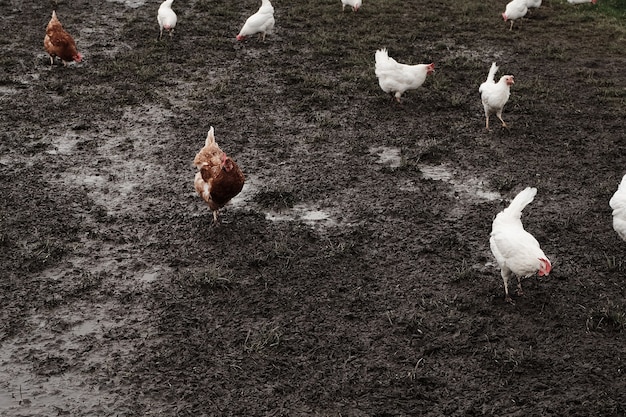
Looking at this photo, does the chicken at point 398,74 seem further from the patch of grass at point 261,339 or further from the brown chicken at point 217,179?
the patch of grass at point 261,339

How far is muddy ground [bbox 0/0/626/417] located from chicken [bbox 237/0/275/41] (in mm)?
333

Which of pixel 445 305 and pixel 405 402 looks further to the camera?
pixel 445 305

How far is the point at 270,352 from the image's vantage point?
519 centimetres

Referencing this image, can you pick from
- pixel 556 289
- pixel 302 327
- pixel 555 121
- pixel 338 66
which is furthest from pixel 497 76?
pixel 302 327

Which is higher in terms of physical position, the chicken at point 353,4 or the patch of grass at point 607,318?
the chicken at point 353,4

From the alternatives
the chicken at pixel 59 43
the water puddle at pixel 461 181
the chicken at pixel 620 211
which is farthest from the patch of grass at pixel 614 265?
the chicken at pixel 59 43

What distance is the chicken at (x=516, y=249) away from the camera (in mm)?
5410

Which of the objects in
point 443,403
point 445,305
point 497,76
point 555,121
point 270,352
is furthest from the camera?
point 497,76

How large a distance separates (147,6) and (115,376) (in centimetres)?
1193

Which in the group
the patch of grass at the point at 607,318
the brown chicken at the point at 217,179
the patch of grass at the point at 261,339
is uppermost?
the brown chicken at the point at 217,179

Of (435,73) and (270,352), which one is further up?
(435,73)

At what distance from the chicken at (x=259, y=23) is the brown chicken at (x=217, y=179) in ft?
19.5

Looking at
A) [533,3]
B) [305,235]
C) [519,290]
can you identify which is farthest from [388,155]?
[533,3]

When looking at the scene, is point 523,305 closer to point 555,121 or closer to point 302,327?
point 302,327
